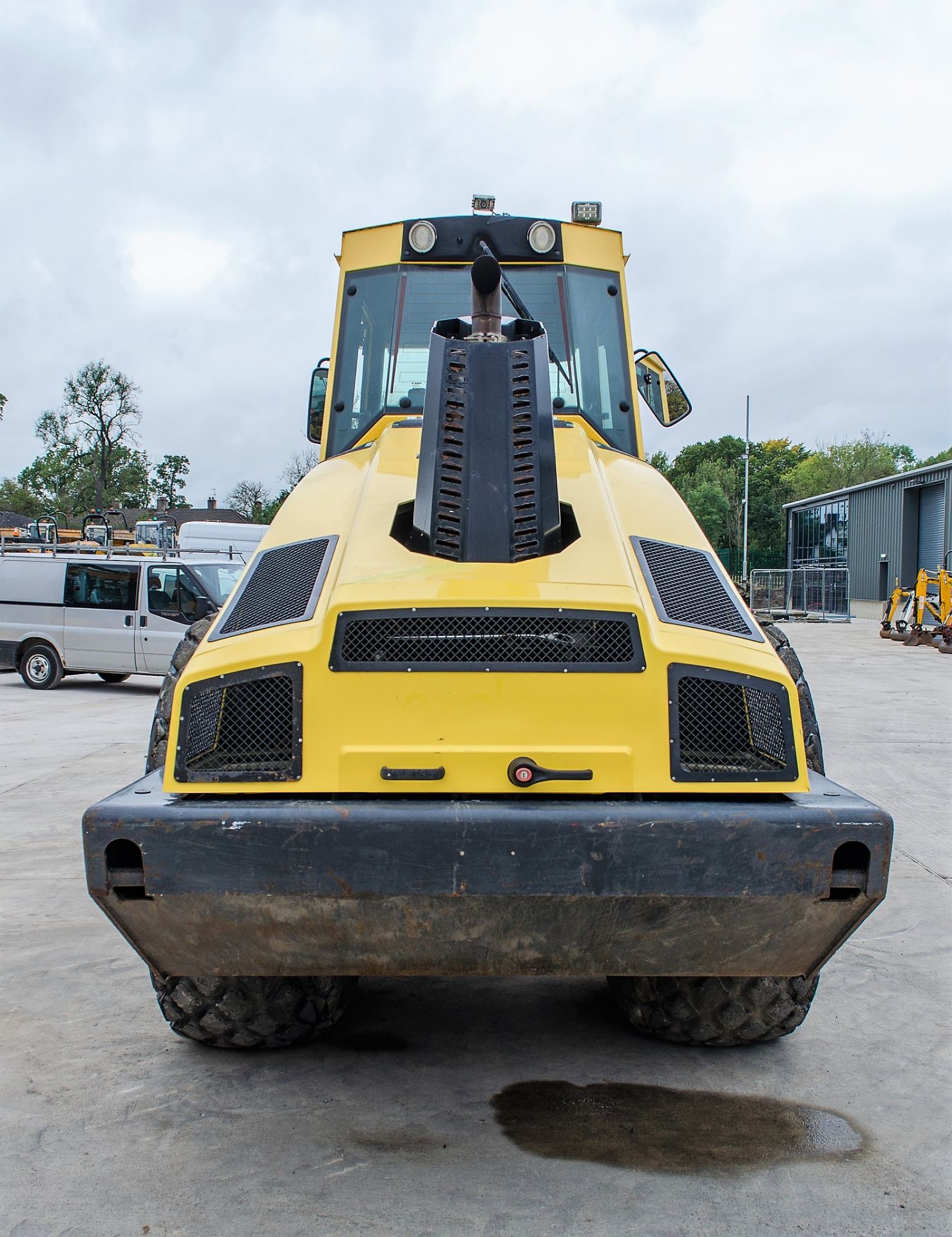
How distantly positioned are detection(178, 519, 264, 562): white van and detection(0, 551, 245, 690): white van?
9055 mm

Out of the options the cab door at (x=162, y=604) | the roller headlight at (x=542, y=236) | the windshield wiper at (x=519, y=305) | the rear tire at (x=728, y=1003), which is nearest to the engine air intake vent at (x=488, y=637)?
the rear tire at (x=728, y=1003)

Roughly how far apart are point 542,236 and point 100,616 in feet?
36.3

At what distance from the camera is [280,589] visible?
3.04 meters

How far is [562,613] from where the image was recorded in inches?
106

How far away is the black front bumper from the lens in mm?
2465

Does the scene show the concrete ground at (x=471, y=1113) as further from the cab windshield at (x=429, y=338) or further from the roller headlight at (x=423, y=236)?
the roller headlight at (x=423, y=236)

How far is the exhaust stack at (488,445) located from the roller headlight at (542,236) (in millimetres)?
1113

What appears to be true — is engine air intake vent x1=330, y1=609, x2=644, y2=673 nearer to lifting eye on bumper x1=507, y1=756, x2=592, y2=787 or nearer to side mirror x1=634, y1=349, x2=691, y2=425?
lifting eye on bumper x1=507, y1=756, x2=592, y2=787

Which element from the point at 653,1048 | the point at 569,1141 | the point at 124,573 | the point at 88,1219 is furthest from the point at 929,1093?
the point at 124,573

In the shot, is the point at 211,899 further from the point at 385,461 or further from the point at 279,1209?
the point at 385,461

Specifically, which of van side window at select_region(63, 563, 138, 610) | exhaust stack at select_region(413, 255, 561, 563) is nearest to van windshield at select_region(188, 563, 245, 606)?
van side window at select_region(63, 563, 138, 610)

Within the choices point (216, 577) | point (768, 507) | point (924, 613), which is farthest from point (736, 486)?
point (216, 577)

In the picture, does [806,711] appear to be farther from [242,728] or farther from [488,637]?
[242,728]

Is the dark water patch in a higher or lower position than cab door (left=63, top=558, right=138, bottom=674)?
lower
